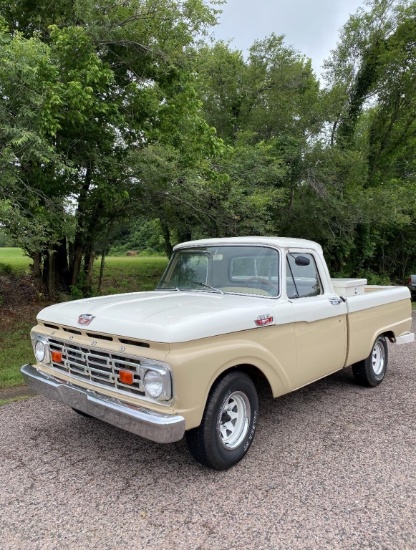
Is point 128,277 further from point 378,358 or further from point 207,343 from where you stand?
point 207,343

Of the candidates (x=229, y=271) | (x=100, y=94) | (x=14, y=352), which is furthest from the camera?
(x=100, y=94)

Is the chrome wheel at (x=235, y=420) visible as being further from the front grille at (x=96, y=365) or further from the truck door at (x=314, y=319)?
the front grille at (x=96, y=365)

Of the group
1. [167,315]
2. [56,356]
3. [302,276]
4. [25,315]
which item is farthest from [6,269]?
[167,315]

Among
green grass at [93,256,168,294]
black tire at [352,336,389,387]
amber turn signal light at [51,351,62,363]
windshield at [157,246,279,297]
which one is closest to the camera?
amber turn signal light at [51,351,62,363]

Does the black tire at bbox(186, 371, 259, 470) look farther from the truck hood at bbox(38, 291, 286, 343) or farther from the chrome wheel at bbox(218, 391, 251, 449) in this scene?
the truck hood at bbox(38, 291, 286, 343)

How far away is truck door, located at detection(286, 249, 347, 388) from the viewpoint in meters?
3.91

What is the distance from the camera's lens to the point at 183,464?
335 centimetres

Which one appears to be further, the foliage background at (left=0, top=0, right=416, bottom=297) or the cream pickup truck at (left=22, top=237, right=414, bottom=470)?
the foliage background at (left=0, top=0, right=416, bottom=297)

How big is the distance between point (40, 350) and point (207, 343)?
6.00 feet

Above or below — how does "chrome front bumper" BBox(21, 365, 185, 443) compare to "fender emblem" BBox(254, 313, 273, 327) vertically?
below

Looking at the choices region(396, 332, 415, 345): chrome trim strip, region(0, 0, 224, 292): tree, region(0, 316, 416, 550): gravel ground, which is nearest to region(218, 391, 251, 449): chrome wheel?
region(0, 316, 416, 550): gravel ground

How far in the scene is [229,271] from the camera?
4258 mm

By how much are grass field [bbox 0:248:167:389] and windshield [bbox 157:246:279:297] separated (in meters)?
3.14

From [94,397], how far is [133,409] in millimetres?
423
